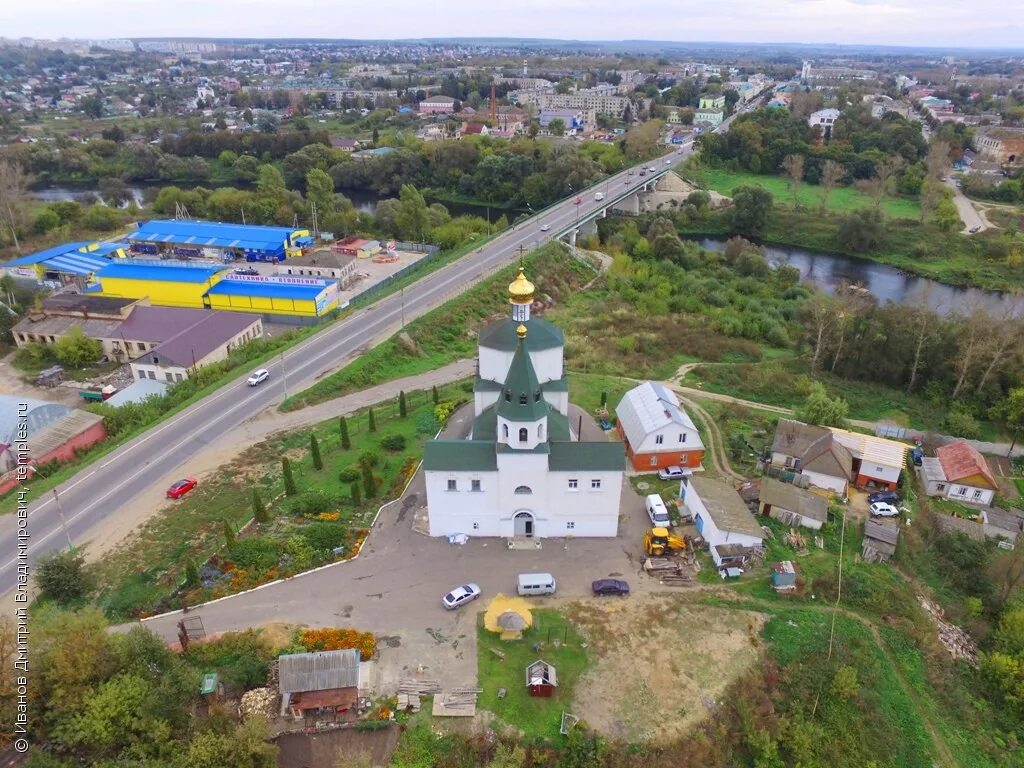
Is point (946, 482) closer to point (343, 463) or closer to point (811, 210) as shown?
point (343, 463)

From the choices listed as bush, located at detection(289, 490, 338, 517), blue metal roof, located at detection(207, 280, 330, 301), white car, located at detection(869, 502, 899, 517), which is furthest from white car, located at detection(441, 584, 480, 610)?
blue metal roof, located at detection(207, 280, 330, 301)

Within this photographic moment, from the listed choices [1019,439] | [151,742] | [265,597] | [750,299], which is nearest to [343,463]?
[265,597]

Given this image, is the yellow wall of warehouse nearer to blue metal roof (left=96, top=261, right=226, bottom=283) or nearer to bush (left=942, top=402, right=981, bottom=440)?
blue metal roof (left=96, top=261, right=226, bottom=283)

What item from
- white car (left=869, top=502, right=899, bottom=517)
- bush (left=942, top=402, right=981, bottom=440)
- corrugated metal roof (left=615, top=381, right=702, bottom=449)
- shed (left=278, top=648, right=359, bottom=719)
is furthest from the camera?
bush (left=942, top=402, right=981, bottom=440)

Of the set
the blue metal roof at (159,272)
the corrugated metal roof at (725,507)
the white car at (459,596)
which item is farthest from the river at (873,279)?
the blue metal roof at (159,272)

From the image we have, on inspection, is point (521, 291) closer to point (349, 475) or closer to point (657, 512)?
point (657, 512)

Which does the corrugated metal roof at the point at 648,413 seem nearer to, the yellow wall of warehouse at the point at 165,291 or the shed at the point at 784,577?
the shed at the point at 784,577

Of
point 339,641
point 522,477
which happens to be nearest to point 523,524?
point 522,477
